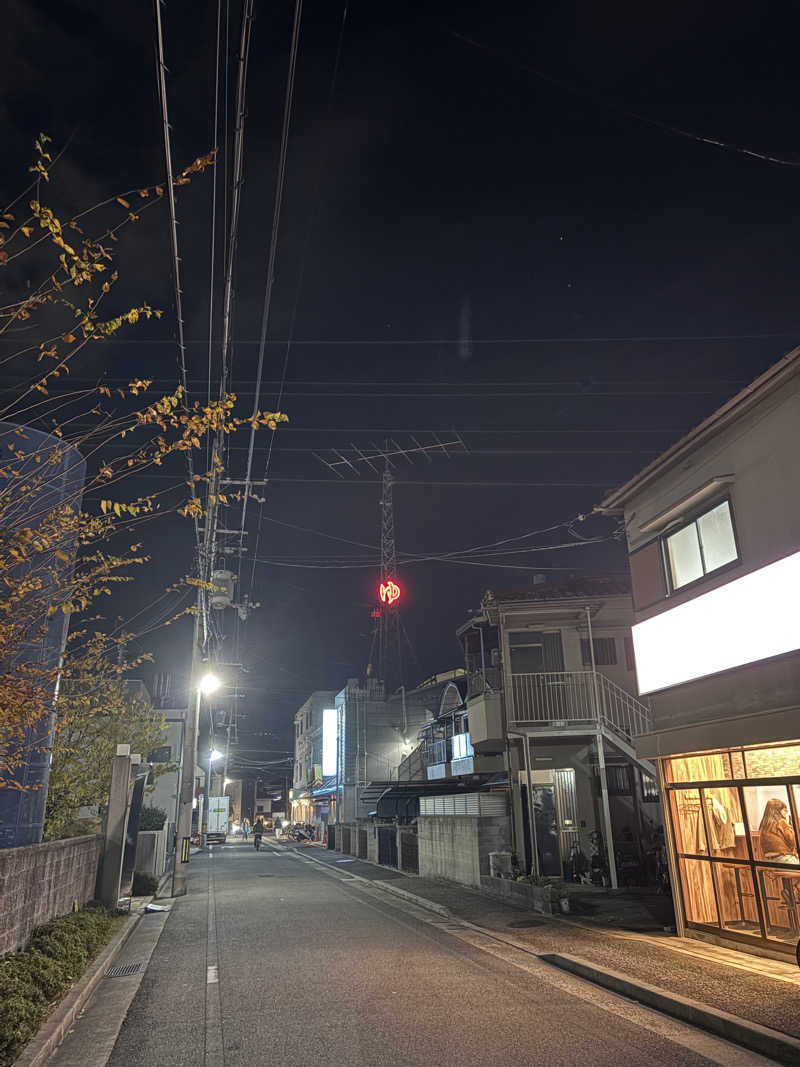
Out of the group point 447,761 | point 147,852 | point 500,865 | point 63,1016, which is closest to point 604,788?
point 500,865

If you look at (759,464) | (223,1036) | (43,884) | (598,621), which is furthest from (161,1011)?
(598,621)

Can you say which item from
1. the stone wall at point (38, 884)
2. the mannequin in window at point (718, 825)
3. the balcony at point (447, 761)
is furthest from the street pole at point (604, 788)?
the stone wall at point (38, 884)

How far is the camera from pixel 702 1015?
7098 millimetres

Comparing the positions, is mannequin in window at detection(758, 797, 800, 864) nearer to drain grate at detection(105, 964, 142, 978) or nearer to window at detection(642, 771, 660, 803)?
drain grate at detection(105, 964, 142, 978)

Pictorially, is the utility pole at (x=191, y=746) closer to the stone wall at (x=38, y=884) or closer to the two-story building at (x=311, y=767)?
the stone wall at (x=38, y=884)

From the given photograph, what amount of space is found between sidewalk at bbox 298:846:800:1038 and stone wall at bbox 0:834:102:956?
7320mm

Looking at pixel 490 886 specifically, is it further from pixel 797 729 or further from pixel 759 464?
pixel 759 464

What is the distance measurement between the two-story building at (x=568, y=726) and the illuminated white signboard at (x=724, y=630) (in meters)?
7.02

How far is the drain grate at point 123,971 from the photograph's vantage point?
9828mm

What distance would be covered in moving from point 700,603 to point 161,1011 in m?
9.36

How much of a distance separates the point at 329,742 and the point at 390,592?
1143 inches

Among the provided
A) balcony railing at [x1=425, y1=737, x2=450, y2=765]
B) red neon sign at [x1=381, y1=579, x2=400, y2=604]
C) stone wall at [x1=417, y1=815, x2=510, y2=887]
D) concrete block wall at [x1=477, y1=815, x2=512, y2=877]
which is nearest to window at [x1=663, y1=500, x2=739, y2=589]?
concrete block wall at [x1=477, y1=815, x2=512, y2=877]

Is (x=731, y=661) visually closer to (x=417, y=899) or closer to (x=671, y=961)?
(x=671, y=961)

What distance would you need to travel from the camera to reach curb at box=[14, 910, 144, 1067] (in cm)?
602
